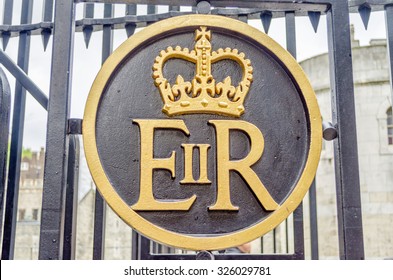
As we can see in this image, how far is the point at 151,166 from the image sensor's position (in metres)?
1.42

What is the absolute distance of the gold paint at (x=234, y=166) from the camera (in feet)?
4.66

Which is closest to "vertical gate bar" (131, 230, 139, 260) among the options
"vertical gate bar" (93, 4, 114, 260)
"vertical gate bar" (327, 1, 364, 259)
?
"vertical gate bar" (93, 4, 114, 260)

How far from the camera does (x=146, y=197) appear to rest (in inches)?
55.2

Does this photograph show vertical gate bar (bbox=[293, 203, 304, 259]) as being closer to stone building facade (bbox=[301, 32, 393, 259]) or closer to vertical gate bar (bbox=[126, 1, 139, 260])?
vertical gate bar (bbox=[126, 1, 139, 260])

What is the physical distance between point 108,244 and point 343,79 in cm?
811

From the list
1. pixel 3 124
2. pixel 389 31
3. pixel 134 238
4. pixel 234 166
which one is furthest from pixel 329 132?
pixel 134 238

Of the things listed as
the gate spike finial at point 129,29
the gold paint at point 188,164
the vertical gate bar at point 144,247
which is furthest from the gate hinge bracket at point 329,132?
the vertical gate bar at point 144,247

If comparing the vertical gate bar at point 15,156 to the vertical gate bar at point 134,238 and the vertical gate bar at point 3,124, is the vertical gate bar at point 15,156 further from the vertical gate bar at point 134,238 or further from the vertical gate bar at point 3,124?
the vertical gate bar at point 134,238

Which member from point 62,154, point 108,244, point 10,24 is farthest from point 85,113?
point 108,244

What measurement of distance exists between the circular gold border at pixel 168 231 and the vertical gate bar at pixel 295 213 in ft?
1.02

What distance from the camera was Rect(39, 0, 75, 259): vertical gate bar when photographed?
4.66 feet

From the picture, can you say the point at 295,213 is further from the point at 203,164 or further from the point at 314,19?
the point at 314,19

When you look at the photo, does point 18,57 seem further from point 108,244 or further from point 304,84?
point 108,244

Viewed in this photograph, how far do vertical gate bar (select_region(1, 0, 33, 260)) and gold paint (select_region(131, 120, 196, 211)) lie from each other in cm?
74
